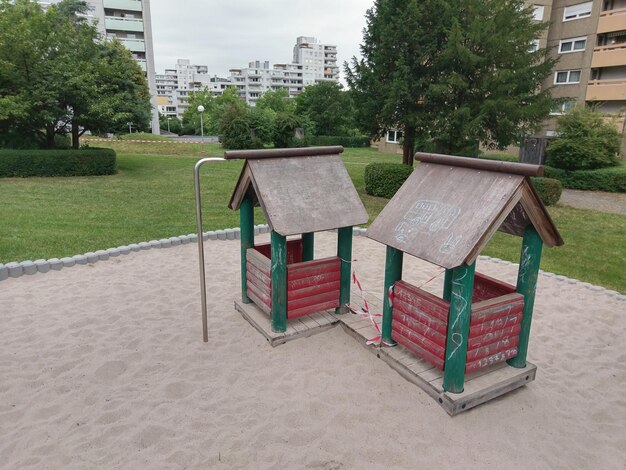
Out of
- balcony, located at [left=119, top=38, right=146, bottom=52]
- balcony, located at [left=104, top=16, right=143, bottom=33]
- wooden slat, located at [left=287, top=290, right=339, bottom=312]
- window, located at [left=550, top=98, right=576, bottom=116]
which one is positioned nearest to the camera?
wooden slat, located at [left=287, top=290, right=339, bottom=312]

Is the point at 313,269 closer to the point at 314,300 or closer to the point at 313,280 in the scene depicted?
the point at 313,280

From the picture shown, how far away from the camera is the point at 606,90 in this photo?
2827cm

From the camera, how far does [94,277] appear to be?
296 inches

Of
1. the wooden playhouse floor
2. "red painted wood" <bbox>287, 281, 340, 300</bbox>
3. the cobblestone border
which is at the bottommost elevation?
the wooden playhouse floor

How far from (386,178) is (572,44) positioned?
2428 centimetres

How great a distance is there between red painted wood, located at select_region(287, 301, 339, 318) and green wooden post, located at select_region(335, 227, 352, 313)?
0.48 feet

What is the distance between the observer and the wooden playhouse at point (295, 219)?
16.9ft

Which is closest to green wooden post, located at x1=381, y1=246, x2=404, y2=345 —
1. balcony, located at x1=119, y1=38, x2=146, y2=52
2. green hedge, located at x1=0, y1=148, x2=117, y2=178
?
green hedge, located at x1=0, y1=148, x2=117, y2=178

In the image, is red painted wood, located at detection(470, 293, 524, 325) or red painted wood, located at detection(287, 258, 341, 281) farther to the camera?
red painted wood, located at detection(287, 258, 341, 281)

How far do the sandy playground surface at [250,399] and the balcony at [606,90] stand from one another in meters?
27.4

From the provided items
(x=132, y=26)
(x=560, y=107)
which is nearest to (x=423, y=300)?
(x=560, y=107)

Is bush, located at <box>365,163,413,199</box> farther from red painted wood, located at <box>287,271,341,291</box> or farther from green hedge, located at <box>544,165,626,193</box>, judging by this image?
red painted wood, located at <box>287,271,341,291</box>

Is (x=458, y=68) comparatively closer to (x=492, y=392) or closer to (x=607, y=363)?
(x=607, y=363)

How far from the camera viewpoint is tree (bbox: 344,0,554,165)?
42.3 ft
